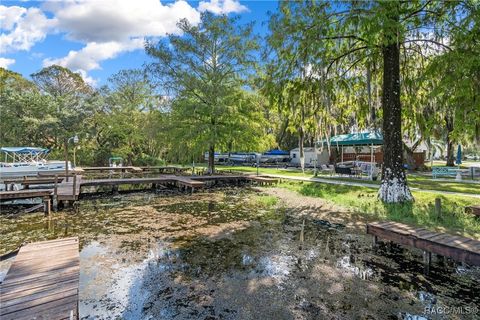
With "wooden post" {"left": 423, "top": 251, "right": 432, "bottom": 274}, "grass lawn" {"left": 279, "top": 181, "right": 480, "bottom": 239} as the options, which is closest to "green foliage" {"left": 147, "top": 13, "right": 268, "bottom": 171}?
"grass lawn" {"left": 279, "top": 181, "right": 480, "bottom": 239}

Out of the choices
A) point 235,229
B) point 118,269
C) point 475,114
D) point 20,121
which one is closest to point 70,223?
point 118,269

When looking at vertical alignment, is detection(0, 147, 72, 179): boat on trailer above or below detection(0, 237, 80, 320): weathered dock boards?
above

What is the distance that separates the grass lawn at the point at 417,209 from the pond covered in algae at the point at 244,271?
1.92 metres

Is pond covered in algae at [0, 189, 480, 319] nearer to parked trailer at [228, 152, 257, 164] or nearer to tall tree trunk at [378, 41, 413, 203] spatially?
tall tree trunk at [378, 41, 413, 203]

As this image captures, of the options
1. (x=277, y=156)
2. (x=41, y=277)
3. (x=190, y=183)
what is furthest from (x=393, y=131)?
(x=277, y=156)

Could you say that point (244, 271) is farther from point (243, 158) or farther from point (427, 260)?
point (243, 158)

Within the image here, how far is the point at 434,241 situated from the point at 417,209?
437 cm

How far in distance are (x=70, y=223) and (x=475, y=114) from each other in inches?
479

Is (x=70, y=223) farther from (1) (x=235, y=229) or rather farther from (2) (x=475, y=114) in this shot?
(2) (x=475, y=114)

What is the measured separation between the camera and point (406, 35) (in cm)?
982

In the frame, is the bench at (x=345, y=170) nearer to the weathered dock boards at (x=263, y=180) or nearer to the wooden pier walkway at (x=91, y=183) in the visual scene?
the weathered dock boards at (x=263, y=180)

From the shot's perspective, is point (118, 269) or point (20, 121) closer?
point (118, 269)

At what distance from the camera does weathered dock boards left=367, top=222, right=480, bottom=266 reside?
15.3ft

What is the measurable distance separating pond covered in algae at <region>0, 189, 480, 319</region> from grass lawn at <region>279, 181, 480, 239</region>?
75.6 inches
